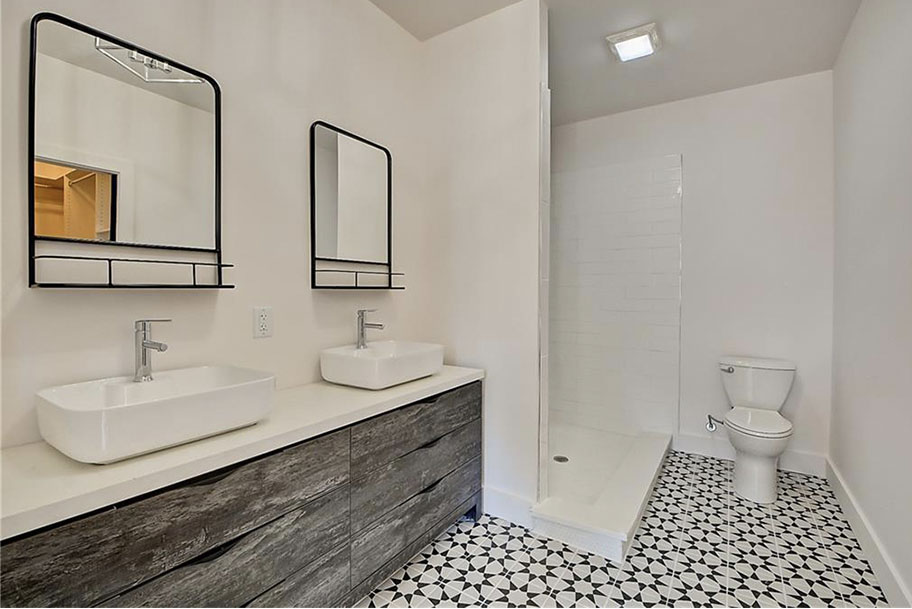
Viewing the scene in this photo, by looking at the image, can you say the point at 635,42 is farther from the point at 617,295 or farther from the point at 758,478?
the point at 758,478

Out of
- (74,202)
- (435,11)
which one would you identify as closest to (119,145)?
(74,202)

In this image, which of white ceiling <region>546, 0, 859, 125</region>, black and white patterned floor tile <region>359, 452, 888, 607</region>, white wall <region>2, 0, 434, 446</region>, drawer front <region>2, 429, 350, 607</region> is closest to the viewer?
drawer front <region>2, 429, 350, 607</region>

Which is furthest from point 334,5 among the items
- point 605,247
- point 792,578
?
point 792,578

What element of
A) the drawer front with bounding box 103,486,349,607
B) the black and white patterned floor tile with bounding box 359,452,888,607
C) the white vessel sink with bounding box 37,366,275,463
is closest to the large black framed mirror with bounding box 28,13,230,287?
the white vessel sink with bounding box 37,366,275,463

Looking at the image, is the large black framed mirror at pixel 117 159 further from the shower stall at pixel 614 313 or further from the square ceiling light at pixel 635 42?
the shower stall at pixel 614 313

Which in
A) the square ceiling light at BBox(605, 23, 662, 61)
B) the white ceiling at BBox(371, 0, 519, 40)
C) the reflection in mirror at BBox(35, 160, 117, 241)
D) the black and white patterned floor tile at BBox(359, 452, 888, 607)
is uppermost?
the white ceiling at BBox(371, 0, 519, 40)

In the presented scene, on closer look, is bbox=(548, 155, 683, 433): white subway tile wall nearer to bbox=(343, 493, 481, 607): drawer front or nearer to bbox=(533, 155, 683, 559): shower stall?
bbox=(533, 155, 683, 559): shower stall

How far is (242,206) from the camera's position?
1714 millimetres

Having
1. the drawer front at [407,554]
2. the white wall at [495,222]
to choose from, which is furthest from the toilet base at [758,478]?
the drawer front at [407,554]

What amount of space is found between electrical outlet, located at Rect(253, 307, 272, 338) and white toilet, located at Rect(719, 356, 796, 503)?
2518 mm

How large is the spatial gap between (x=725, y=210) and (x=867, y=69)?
3.55ft

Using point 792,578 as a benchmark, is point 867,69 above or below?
above

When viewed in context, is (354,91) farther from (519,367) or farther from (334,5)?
(519,367)

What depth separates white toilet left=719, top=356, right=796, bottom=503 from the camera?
2.44 m
